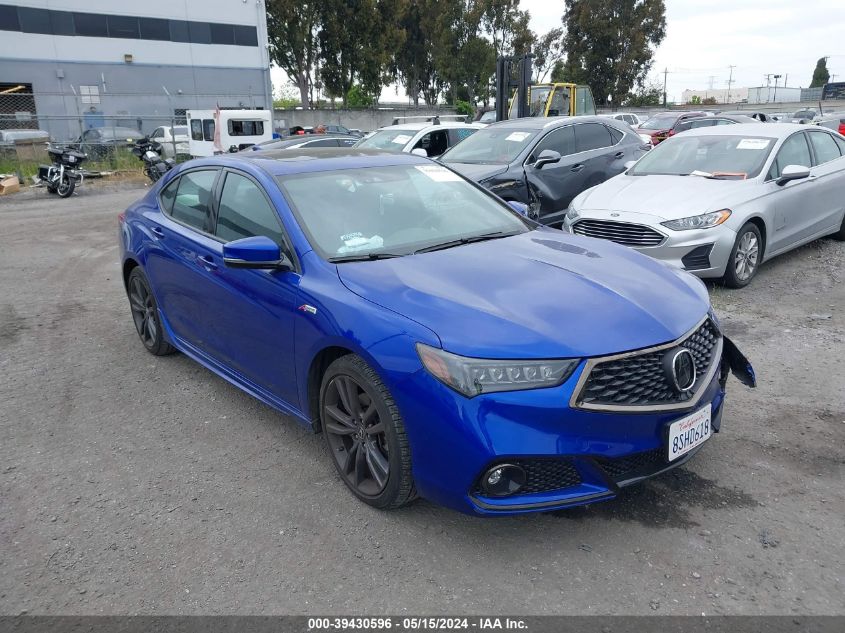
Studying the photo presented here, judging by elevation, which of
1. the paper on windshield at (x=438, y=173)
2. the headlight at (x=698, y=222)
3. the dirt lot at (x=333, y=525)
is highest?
the paper on windshield at (x=438, y=173)

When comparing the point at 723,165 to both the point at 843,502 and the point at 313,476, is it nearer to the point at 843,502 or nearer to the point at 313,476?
the point at 843,502

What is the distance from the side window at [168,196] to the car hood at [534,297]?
7.04 feet

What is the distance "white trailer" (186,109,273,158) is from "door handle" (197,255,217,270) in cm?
1966

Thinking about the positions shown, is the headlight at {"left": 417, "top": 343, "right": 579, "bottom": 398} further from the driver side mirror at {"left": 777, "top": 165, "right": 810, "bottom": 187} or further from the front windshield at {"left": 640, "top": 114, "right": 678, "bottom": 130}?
the front windshield at {"left": 640, "top": 114, "right": 678, "bottom": 130}

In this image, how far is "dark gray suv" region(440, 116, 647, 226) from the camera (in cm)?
855

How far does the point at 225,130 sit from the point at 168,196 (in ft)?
64.2

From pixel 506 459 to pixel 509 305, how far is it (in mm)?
673

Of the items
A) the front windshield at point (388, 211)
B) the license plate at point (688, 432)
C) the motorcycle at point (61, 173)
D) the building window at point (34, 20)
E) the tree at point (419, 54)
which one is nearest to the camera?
the license plate at point (688, 432)

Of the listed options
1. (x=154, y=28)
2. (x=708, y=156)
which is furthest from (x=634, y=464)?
(x=154, y=28)

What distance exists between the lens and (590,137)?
386 inches

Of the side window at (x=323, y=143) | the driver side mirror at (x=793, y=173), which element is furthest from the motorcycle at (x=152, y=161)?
the driver side mirror at (x=793, y=173)

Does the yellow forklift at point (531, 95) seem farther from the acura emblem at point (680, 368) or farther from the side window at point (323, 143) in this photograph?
the acura emblem at point (680, 368)

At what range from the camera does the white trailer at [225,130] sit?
2305 centimetres

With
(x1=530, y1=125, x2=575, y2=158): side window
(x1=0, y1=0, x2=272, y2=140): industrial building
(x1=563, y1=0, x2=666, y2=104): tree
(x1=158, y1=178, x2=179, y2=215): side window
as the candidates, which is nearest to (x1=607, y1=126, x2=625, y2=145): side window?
(x1=530, y1=125, x2=575, y2=158): side window
